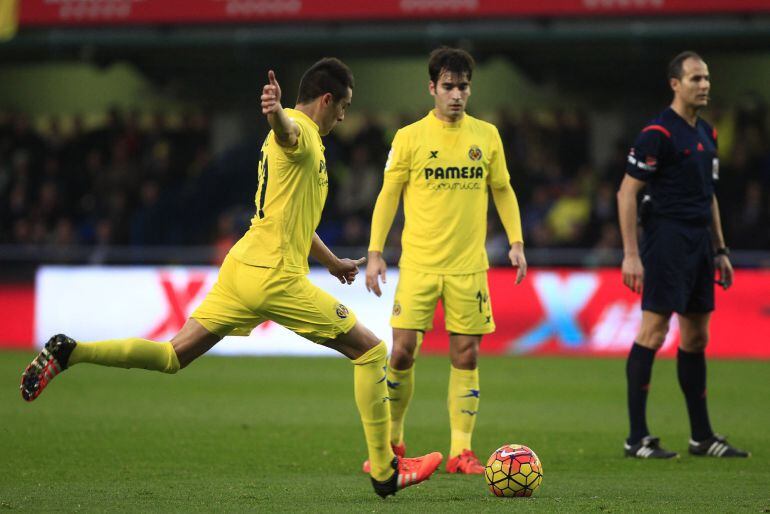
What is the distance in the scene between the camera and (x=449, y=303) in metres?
7.71

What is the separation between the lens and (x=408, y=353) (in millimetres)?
7695

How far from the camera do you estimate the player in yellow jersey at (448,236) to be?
7.66 metres

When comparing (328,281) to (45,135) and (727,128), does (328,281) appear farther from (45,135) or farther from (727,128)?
(45,135)

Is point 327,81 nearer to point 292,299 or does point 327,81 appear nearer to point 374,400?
point 292,299

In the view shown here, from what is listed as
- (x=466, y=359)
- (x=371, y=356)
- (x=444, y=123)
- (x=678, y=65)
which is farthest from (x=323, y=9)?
(x=371, y=356)

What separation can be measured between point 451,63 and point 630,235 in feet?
5.13

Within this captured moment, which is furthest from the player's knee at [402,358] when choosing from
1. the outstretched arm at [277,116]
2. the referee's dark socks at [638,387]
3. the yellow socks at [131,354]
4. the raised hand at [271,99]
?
the raised hand at [271,99]

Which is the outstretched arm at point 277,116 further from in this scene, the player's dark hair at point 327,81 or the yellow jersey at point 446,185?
the yellow jersey at point 446,185

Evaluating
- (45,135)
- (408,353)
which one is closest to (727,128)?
(45,135)

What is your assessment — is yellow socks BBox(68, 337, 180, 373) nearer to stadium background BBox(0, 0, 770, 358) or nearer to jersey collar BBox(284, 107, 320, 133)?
jersey collar BBox(284, 107, 320, 133)

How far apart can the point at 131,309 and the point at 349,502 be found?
1084cm

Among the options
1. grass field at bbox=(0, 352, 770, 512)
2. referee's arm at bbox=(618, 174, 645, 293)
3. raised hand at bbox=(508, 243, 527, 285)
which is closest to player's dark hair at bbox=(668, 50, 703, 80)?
referee's arm at bbox=(618, 174, 645, 293)

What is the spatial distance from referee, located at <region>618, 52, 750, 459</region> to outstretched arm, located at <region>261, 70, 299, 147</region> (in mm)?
2776

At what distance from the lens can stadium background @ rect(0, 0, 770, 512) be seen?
7516 millimetres
